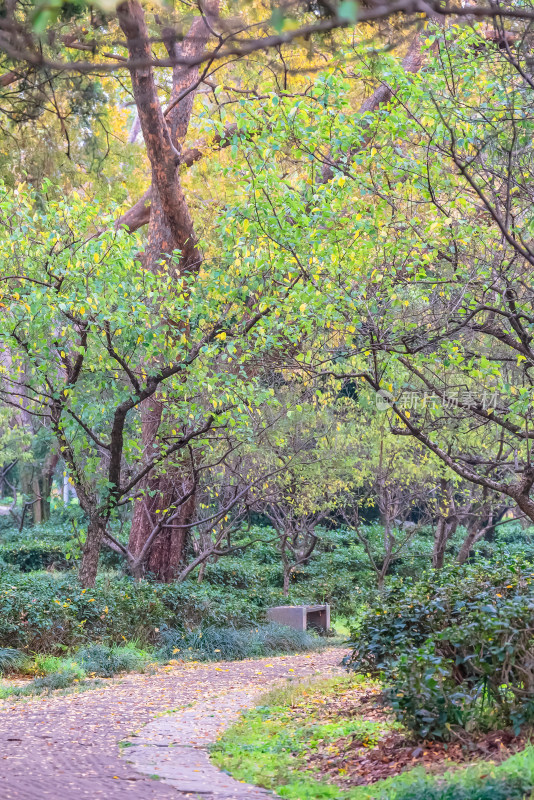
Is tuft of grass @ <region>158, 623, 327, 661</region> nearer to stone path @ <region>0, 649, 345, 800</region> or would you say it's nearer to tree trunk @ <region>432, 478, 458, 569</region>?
stone path @ <region>0, 649, 345, 800</region>

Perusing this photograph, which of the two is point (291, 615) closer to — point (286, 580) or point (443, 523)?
point (286, 580)

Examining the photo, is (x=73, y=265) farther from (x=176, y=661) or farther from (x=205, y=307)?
(x=176, y=661)

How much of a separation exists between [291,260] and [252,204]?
2.20ft

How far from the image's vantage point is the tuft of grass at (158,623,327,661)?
10578 millimetres

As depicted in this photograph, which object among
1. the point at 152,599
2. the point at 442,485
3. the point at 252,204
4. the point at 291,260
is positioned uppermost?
the point at 252,204

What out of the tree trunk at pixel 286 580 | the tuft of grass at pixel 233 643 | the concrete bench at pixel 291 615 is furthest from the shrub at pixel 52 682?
the tree trunk at pixel 286 580

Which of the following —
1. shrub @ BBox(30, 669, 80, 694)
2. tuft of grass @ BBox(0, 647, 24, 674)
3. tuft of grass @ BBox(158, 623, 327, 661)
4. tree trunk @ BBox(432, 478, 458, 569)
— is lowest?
tuft of grass @ BBox(158, 623, 327, 661)

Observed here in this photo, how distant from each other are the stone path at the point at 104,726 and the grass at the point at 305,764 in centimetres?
34

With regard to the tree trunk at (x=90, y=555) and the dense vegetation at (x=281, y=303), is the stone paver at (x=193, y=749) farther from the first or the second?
the tree trunk at (x=90, y=555)

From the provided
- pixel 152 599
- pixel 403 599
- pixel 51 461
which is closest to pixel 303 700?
pixel 403 599

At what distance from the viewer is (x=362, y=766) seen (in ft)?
15.4

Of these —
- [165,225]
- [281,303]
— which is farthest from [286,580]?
[281,303]

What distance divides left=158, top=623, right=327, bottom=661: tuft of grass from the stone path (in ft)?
1.73

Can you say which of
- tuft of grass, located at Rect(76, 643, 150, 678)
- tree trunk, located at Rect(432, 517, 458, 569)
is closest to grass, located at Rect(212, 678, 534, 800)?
tuft of grass, located at Rect(76, 643, 150, 678)
